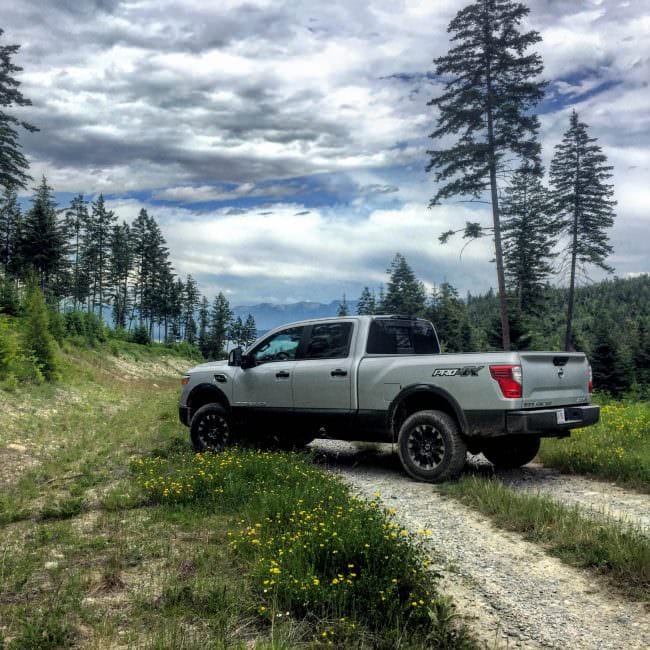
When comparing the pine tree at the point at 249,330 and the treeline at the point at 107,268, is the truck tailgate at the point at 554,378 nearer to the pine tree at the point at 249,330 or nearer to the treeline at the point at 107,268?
the treeline at the point at 107,268

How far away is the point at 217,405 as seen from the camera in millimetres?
9867

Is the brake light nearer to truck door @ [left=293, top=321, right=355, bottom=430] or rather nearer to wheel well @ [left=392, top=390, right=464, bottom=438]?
wheel well @ [left=392, top=390, right=464, bottom=438]

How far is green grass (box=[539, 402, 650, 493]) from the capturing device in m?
7.66

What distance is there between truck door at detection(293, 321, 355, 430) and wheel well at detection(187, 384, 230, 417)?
5.22ft

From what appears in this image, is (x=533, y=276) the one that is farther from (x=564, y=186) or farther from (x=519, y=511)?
(x=519, y=511)

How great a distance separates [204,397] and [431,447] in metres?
4.44

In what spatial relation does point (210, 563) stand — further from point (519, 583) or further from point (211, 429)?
point (211, 429)

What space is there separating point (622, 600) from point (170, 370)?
5001 cm

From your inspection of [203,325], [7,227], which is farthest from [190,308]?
[7,227]

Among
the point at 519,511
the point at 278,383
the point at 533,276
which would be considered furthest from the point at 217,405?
the point at 533,276

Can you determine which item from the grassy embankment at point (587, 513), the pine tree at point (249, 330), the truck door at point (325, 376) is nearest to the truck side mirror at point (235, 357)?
the truck door at point (325, 376)

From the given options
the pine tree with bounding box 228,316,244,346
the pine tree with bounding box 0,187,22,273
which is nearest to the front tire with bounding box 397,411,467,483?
the pine tree with bounding box 0,187,22,273

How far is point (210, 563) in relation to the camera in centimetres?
453

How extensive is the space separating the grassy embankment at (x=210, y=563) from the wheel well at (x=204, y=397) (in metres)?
1.59
